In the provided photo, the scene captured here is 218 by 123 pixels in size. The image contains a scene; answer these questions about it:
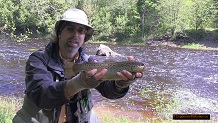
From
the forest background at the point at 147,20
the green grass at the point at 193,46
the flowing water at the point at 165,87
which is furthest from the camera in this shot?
the forest background at the point at 147,20

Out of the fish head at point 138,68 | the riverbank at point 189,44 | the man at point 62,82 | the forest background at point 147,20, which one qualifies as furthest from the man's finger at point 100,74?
the forest background at point 147,20

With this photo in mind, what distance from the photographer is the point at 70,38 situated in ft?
9.10

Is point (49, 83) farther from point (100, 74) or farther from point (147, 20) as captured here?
point (147, 20)

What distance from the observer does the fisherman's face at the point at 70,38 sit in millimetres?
2779

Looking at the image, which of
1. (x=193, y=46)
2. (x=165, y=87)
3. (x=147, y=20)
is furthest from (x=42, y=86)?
(x=147, y=20)

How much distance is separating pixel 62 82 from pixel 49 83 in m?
0.12

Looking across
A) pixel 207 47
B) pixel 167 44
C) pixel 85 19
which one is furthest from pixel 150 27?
pixel 85 19

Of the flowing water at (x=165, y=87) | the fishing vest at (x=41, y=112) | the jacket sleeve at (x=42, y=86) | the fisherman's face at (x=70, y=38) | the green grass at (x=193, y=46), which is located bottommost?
the green grass at (x=193, y=46)

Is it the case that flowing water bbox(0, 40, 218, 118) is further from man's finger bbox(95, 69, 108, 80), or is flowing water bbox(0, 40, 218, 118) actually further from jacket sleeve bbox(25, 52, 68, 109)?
man's finger bbox(95, 69, 108, 80)

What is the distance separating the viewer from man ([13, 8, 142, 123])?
226cm

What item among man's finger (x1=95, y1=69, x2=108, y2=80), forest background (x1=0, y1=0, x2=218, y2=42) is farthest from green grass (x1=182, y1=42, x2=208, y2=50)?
man's finger (x1=95, y1=69, x2=108, y2=80)

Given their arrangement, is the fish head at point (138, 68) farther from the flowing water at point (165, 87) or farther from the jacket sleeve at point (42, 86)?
the flowing water at point (165, 87)

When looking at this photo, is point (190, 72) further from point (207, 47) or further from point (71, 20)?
point (207, 47)

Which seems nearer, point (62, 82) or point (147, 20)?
point (62, 82)
